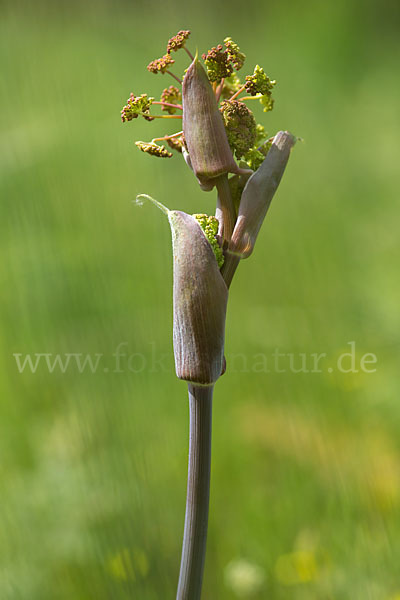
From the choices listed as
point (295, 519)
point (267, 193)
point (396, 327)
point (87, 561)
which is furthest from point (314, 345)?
point (267, 193)

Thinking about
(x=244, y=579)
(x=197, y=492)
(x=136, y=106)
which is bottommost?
(x=244, y=579)

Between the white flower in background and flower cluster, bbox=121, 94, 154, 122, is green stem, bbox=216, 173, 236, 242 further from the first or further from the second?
the white flower in background

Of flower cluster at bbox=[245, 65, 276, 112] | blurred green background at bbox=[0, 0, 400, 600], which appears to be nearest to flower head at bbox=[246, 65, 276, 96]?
flower cluster at bbox=[245, 65, 276, 112]

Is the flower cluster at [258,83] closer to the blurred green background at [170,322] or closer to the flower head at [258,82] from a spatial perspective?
the flower head at [258,82]

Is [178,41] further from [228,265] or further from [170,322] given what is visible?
[170,322]

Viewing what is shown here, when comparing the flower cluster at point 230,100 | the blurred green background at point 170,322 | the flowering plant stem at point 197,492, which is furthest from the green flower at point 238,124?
the blurred green background at point 170,322

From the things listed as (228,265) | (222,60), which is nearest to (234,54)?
(222,60)
